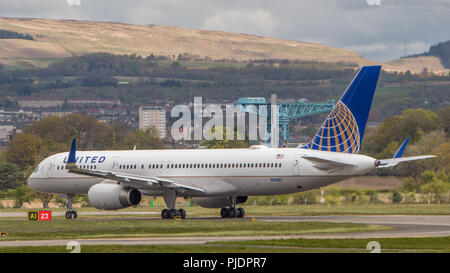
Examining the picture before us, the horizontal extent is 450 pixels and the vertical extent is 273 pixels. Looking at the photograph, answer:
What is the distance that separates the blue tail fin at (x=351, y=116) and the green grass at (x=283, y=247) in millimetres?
14703

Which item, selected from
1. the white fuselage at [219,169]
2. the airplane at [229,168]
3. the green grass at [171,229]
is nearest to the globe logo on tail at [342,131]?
the airplane at [229,168]

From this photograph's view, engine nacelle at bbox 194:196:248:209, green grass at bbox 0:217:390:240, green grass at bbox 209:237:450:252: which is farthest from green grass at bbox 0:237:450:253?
engine nacelle at bbox 194:196:248:209

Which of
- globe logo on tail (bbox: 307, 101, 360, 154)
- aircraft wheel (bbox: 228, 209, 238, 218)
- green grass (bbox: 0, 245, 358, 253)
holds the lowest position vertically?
green grass (bbox: 0, 245, 358, 253)

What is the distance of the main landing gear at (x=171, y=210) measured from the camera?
5056 centimetres

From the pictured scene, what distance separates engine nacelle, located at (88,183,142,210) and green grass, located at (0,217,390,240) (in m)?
5.39

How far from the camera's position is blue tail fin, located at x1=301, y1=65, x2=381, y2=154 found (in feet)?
155

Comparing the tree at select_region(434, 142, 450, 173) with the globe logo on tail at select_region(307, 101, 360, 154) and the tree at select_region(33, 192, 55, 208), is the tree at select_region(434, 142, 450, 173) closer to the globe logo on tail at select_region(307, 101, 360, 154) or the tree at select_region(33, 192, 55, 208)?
the tree at select_region(33, 192, 55, 208)

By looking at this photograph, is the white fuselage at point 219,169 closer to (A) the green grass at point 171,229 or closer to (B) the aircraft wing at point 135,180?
→ (B) the aircraft wing at point 135,180

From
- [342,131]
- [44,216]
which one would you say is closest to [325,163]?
[342,131]

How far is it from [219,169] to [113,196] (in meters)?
6.04

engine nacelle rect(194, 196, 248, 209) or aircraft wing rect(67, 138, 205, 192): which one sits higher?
aircraft wing rect(67, 138, 205, 192)

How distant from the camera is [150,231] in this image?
39.8 metres
